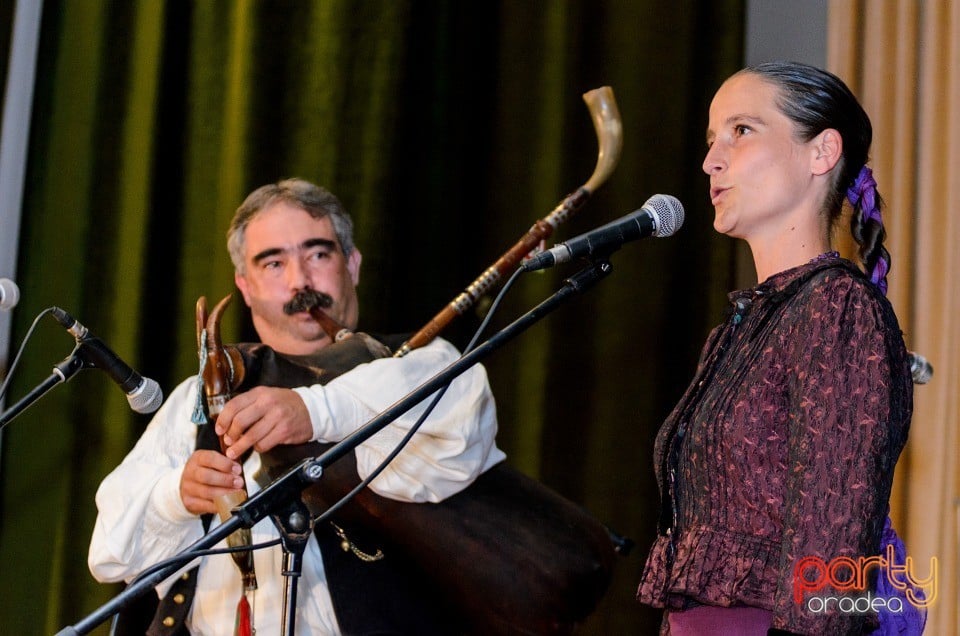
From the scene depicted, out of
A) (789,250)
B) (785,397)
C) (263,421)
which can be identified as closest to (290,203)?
(263,421)

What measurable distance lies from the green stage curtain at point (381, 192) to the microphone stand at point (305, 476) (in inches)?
59.6

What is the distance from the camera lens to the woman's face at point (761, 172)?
157cm

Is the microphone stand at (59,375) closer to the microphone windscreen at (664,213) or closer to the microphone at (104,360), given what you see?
the microphone at (104,360)

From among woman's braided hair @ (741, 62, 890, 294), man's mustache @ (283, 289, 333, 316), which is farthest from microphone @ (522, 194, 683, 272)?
man's mustache @ (283, 289, 333, 316)

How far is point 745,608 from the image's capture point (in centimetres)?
137

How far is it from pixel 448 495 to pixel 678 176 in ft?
4.37

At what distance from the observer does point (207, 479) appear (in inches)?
84.9

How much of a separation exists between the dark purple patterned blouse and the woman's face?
0.31 ft

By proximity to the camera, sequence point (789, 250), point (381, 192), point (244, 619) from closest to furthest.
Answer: point (789, 250), point (244, 619), point (381, 192)

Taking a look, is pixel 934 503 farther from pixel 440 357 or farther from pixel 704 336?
pixel 440 357

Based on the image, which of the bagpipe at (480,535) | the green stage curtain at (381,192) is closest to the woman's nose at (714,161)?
the bagpipe at (480,535)

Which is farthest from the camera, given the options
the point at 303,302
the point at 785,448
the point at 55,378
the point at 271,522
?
the point at 303,302

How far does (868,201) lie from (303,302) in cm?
145

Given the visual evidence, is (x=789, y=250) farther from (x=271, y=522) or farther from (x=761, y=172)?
(x=271, y=522)
